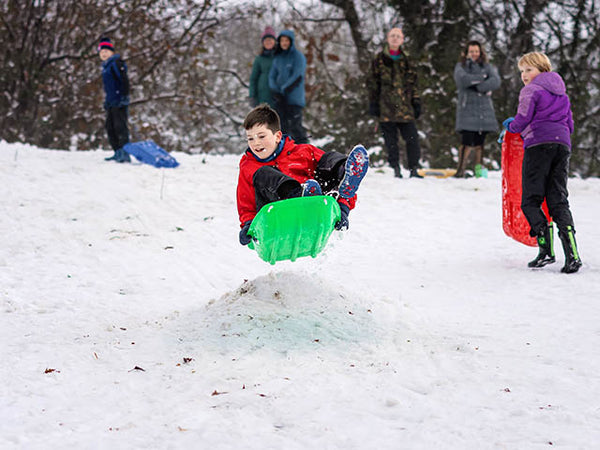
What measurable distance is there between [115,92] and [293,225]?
21.4 ft

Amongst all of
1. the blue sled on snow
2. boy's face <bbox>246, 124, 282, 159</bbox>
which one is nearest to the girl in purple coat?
boy's face <bbox>246, 124, 282, 159</bbox>

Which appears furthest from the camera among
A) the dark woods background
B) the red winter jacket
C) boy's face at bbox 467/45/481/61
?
the dark woods background

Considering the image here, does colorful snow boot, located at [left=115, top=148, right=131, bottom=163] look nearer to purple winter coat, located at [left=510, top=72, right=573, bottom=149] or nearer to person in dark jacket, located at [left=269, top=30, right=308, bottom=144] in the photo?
person in dark jacket, located at [left=269, top=30, right=308, bottom=144]

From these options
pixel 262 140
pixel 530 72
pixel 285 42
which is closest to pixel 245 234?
pixel 262 140

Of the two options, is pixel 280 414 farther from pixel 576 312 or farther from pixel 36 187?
pixel 36 187

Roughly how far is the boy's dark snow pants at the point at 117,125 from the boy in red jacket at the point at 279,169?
19.9ft

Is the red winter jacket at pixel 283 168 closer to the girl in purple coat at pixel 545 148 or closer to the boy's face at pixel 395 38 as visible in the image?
the girl in purple coat at pixel 545 148

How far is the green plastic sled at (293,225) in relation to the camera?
3.05 m

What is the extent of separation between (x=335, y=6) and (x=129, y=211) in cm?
1023

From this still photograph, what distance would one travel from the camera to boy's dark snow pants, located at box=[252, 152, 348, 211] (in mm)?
3164

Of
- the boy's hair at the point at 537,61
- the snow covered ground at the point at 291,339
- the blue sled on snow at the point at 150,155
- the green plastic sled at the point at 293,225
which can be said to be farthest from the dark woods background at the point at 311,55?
the green plastic sled at the point at 293,225

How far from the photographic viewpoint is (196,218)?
21.4ft

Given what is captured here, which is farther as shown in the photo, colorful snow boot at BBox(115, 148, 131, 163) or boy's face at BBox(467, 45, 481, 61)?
colorful snow boot at BBox(115, 148, 131, 163)

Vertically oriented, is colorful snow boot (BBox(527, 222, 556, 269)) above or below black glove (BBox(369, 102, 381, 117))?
below
